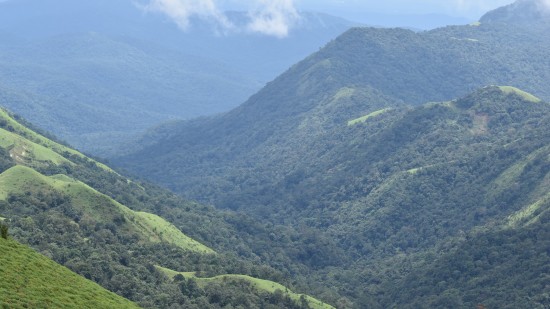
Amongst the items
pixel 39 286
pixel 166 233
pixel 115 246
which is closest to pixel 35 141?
pixel 166 233

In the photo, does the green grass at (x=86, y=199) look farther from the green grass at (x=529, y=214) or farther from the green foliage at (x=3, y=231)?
the green grass at (x=529, y=214)

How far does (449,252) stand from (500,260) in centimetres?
1519

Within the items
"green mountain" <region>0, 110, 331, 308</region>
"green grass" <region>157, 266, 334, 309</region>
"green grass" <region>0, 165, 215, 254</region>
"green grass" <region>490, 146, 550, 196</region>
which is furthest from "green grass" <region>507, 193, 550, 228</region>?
"green grass" <region>0, 165, 215, 254</region>

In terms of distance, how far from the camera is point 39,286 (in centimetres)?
7056

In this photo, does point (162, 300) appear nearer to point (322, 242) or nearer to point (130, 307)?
point (130, 307)

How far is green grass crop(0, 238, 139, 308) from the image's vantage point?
66.5 metres

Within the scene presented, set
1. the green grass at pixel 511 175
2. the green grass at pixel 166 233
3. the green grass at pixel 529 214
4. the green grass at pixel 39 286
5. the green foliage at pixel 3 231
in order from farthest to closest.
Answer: the green grass at pixel 511 175
the green grass at pixel 529 214
the green grass at pixel 166 233
the green foliage at pixel 3 231
the green grass at pixel 39 286

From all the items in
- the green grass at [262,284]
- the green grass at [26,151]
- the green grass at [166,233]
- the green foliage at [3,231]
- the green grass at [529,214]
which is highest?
the green grass at [26,151]

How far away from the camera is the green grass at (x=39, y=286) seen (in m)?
66.5

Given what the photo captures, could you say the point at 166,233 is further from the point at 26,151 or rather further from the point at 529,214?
the point at 529,214

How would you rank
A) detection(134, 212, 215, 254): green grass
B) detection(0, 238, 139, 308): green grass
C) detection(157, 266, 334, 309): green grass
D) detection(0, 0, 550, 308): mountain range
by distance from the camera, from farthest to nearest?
detection(134, 212, 215, 254): green grass < detection(157, 266, 334, 309): green grass < detection(0, 0, 550, 308): mountain range < detection(0, 238, 139, 308): green grass

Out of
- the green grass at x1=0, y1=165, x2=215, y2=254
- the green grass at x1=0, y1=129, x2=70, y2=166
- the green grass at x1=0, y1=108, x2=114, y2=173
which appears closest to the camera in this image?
the green grass at x1=0, y1=165, x2=215, y2=254

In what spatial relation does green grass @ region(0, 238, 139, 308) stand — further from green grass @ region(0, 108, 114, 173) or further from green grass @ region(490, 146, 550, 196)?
green grass @ region(490, 146, 550, 196)

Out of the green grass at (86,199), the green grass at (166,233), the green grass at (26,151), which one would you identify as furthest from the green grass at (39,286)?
the green grass at (26,151)
